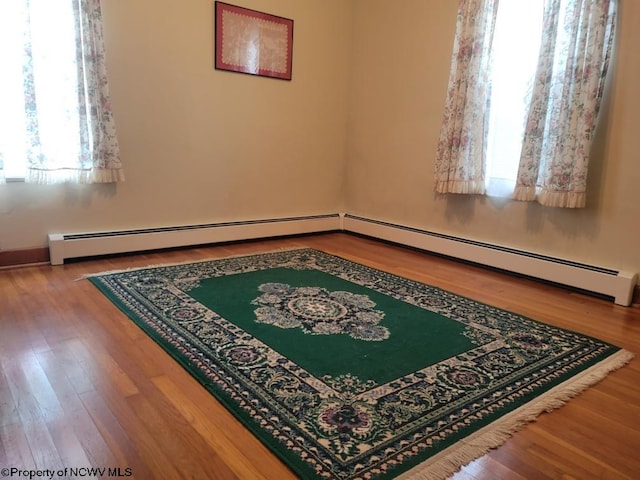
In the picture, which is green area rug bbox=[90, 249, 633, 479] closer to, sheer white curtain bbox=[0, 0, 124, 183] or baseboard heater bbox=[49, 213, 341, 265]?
baseboard heater bbox=[49, 213, 341, 265]

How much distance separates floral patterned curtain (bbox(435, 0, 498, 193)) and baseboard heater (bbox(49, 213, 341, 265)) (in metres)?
1.56

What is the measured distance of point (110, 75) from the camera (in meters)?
3.54

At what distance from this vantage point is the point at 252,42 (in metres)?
4.19

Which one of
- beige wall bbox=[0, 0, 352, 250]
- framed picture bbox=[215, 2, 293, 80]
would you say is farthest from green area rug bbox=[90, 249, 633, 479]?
framed picture bbox=[215, 2, 293, 80]

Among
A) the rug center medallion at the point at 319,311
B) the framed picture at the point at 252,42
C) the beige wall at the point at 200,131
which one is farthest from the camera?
the framed picture at the point at 252,42

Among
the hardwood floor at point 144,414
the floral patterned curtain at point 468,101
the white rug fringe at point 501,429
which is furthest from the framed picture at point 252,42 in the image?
the white rug fringe at point 501,429

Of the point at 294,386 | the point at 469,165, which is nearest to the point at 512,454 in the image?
the point at 294,386

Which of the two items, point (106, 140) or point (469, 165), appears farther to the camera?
point (469, 165)

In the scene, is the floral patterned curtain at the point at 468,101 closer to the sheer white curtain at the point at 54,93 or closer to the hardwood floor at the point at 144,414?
the hardwood floor at the point at 144,414

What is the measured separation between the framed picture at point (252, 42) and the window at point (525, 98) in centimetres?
159

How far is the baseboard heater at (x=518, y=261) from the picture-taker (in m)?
3.11

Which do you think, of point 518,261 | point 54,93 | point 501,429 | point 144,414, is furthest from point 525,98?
point 54,93

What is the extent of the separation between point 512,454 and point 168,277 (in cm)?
243

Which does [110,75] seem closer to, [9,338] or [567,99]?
[9,338]
